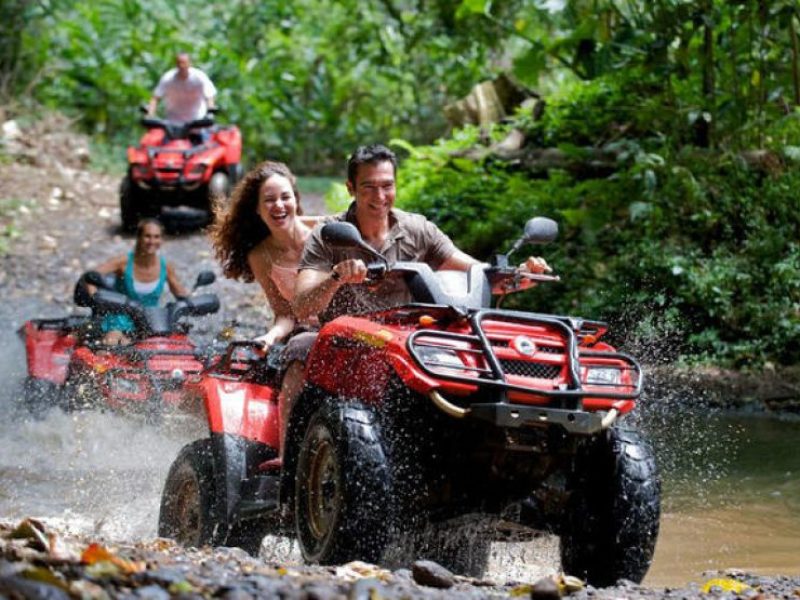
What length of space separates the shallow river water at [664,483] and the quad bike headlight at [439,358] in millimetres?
1237

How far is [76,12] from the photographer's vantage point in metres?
23.4

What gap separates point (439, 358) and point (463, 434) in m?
0.29

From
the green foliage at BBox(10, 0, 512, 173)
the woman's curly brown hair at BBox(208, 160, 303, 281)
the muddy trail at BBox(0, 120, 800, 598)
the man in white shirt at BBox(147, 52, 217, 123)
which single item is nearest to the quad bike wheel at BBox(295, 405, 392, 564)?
the muddy trail at BBox(0, 120, 800, 598)

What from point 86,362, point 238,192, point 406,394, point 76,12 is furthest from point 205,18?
point 406,394

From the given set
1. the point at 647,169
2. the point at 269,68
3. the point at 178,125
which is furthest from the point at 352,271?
the point at 269,68

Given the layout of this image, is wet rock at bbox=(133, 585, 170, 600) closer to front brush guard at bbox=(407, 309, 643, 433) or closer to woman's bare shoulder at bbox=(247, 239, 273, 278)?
front brush guard at bbox=(407, 309, 643, 433)

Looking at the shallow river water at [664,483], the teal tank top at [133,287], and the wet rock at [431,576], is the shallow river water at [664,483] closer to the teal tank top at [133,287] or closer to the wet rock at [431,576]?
the teal tank top at [133,287]

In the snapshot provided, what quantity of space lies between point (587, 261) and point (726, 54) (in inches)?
99.4

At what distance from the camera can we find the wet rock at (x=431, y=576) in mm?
3955

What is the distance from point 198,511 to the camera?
220 inches

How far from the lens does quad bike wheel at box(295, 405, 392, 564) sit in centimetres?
439

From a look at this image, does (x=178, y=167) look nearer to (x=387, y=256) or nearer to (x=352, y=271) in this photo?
(x=387, y=256)

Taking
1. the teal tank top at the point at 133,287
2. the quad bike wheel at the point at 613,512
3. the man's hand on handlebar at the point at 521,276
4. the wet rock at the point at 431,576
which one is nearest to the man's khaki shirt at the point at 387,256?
the man's hand on handlebar at the point at 521,276

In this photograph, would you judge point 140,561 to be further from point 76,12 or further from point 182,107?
point 76,12
